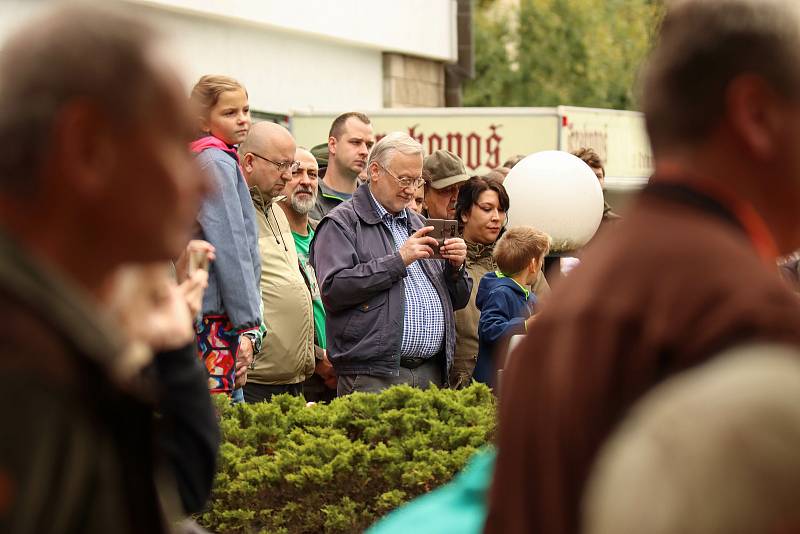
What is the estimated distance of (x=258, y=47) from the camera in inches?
750

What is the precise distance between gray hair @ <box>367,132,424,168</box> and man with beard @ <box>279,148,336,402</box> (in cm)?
61

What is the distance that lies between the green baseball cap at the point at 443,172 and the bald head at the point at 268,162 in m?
2.05

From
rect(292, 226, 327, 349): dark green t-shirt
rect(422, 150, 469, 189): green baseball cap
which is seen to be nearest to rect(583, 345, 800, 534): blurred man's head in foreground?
rect(292, 226, 327, 349): dark green t-shirt

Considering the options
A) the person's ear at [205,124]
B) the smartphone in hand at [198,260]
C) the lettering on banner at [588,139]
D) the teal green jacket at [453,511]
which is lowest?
the lettering on banner at [588,139]

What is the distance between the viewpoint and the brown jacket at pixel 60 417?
1.49 meters

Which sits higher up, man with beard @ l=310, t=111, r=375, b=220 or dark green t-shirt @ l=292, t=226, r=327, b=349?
man with beard @ l=310, t=111, r=375, b=220

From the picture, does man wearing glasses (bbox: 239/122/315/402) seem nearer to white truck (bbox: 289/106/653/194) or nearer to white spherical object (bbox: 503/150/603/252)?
white spherical object (bbox: 503/150/603/252)

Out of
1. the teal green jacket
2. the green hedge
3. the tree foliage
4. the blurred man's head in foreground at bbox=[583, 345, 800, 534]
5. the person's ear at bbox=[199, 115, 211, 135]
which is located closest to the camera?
the blurred man's head in foreground at bbox=[583, 345, 800, 534]

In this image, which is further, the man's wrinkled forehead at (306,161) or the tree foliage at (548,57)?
the tree foliage at (548,57)

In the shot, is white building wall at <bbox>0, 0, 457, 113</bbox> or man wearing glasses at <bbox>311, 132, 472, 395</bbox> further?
white building wall at <bbox>0, 0, 457, 113</bbox>

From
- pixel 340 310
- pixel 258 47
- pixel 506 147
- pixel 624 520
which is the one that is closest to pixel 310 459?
pixel 340 310

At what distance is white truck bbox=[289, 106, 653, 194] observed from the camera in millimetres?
15797

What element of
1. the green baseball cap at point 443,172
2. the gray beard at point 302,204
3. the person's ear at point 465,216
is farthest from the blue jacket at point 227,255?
the green baseball cap at point 443,172

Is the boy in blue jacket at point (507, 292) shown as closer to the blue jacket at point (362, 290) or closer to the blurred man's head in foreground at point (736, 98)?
the blue jacket at point (362, 290)
